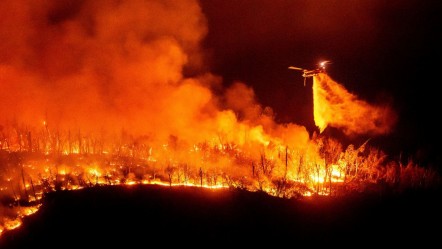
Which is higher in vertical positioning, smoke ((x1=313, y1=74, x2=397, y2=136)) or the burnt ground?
smoke ((x1=313, y1=74, x2=397, y2=136))

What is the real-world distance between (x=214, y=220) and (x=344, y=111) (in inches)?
310

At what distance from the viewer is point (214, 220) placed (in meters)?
9.86

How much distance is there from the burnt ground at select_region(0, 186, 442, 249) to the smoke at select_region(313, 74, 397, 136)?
4906 mm

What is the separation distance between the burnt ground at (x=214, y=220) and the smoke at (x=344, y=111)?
16.1 ft

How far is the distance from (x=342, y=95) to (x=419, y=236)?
6812mm

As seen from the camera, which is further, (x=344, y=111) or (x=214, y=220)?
(x=344, y=111)

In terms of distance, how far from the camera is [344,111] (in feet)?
52.1

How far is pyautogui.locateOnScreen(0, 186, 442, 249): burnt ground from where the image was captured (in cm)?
912

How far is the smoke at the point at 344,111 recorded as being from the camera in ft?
51.3

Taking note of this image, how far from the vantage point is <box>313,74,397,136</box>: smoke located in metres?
15.6

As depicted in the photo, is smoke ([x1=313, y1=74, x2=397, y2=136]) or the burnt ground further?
smoke ([x1=313, y1=74, x2=397, y2=136])

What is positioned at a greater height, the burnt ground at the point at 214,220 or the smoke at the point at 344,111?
the smoke at the point at 344,111

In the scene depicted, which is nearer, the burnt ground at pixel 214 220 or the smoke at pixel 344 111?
the burnt ground at pixel 214 220

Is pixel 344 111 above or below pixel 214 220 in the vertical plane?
above
